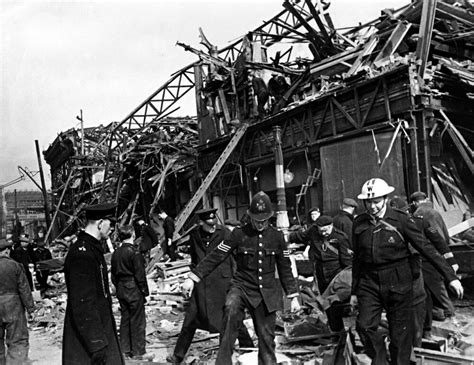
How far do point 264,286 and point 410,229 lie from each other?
1.66m

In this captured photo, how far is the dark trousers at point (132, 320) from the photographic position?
22.7 feet

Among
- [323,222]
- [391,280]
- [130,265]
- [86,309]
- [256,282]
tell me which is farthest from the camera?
[130,265]

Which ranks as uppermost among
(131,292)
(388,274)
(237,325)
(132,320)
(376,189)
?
(376,189)

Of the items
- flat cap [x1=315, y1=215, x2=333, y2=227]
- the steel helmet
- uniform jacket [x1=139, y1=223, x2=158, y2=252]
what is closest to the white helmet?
the steel helmet

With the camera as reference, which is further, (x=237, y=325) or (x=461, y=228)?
(x=461, y=228)

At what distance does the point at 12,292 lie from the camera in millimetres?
6422

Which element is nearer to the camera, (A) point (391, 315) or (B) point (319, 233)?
(A) point (391, 315)

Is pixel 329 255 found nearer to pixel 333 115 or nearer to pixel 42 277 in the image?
pixel 333 115

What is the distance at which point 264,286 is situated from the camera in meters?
5.17

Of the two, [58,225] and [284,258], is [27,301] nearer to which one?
[284,258]

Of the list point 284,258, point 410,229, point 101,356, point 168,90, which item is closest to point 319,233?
point 284,258

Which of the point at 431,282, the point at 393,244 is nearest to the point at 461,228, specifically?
the point at 431,282

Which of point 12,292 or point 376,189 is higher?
point 376,189

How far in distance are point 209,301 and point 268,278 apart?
1299mm
